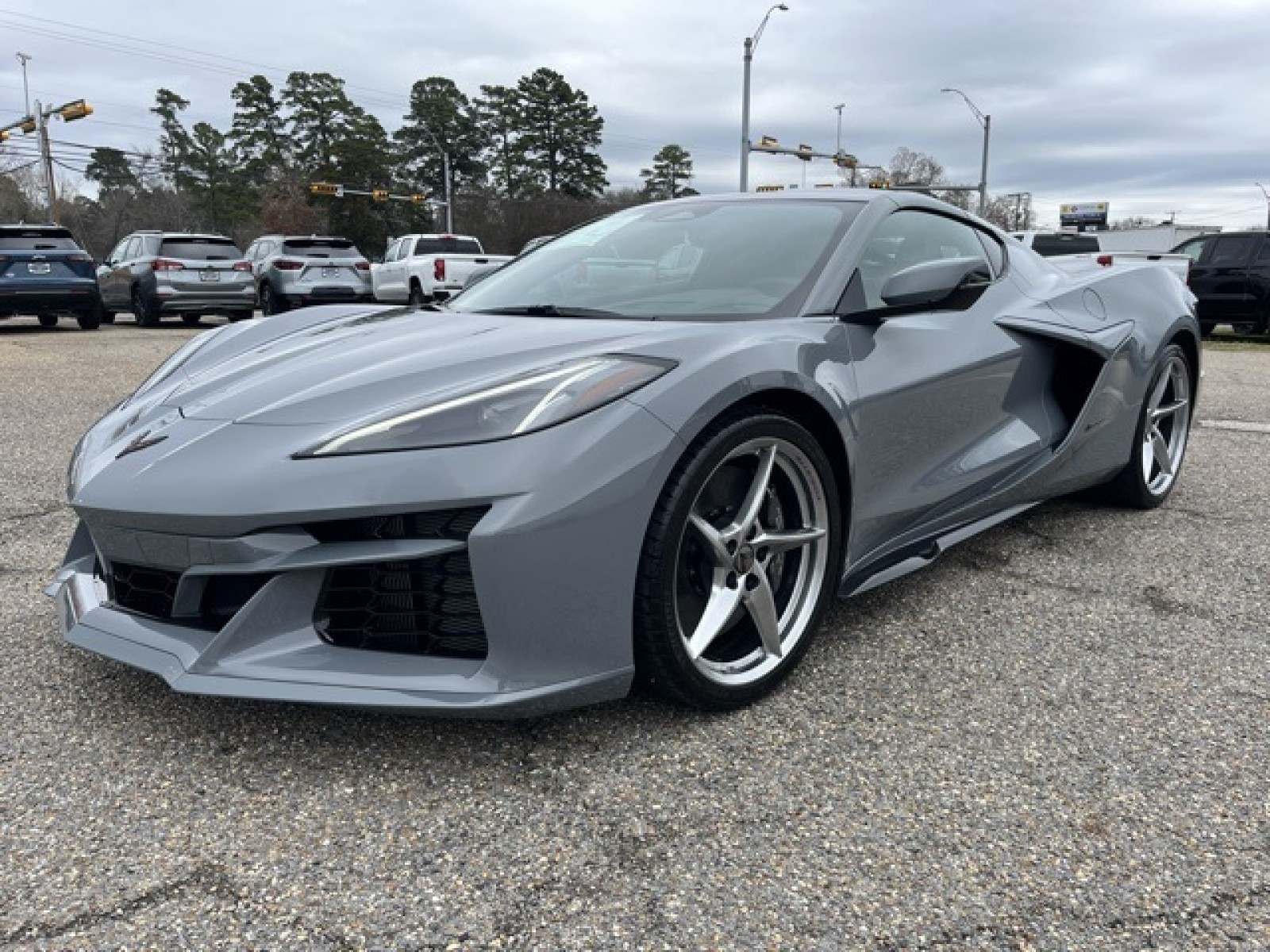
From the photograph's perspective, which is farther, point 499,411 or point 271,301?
point 271,301

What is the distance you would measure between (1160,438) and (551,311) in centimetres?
282

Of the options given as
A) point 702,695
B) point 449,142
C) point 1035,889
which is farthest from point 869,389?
point 449,142

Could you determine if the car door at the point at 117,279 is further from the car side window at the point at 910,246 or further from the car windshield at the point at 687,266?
the car side window at the point at 910,246

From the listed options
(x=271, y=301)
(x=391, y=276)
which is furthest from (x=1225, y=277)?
(x=271, y=301)

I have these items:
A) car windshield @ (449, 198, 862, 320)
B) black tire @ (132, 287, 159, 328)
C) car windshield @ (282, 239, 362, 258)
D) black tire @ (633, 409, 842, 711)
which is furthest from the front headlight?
car windshield @ (282, 239, 362, 258)

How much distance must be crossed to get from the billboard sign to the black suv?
5863 centimetres

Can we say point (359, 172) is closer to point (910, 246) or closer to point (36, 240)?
point (36, 240)

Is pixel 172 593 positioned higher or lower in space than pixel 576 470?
lower

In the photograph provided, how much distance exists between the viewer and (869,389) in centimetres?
250

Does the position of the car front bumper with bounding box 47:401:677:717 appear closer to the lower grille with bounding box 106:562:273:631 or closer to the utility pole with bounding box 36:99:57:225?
the lower grille with bounding box 106:562:273:631

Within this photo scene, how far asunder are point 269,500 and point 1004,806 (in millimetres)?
1512

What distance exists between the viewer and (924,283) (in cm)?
252

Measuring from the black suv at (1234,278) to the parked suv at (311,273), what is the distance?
13212mm

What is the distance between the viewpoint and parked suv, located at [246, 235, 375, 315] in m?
15.8
